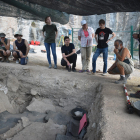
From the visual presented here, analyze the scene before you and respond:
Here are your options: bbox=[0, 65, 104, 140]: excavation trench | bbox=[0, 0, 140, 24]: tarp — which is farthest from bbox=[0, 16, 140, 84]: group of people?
bbox=[0, 65, 104, 140]: excavation trench

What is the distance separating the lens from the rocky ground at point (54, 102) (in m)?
2.25

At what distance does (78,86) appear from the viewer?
3.79 metres

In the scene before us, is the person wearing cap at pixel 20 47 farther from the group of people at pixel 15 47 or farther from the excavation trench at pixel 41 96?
the excavation trench at pixel 41 96

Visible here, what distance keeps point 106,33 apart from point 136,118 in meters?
2.65

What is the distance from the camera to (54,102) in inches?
163

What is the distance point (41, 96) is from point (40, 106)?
46 cm

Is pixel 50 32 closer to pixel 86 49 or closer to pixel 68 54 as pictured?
pixel 68 54

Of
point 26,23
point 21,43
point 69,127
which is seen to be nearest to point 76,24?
point 26,23

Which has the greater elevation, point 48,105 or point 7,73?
point 7,73

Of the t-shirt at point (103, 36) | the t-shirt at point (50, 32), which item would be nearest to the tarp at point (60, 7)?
the t-shirt at point (50, 32)

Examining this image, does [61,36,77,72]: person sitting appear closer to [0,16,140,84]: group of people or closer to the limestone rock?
[0,16,140,84]: group of people

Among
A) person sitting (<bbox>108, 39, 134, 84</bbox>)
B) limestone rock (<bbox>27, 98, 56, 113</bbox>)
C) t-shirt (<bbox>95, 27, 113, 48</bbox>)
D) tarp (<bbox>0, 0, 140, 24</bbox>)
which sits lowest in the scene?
limestone rock (<bbox>27, 98, 56, 113</bbox>)

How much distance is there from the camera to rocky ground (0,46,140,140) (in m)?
2.25

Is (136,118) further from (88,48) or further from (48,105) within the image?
(88,48)
